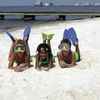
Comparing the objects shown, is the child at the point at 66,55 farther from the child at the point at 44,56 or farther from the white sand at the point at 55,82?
the child at the point at 44,56

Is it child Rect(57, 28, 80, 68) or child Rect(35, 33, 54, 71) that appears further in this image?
child Rect(57, 28, 80, 68)

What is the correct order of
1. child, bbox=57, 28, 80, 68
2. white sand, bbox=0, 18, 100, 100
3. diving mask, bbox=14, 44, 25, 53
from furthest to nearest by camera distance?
child, bbox=57, 28, 80, 68, diving mask, bbox=14, 44, 25, 53, white sand, bbox=0, 18, 100, 100

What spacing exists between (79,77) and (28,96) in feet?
A: 5.35

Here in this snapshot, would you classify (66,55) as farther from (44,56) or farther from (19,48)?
(19,48)

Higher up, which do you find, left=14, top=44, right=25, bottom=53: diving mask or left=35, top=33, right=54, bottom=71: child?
left=14, top=44, right=25, bottom=53: diving mask

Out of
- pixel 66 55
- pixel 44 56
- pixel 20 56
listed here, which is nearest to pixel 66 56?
pixel 66 55

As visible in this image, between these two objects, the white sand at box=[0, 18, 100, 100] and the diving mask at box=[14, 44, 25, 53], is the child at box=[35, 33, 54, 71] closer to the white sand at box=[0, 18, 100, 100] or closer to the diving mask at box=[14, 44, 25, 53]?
the white sand at box=[0, 18, 100, 100]

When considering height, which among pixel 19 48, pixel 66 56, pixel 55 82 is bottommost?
pixel 55 82

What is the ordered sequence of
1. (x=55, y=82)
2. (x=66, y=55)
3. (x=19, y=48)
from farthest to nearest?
(x=66, y=55)
(x=19, y=48)
(x=55, y=82)

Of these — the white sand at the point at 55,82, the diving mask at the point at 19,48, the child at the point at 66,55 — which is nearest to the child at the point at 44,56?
the white sand at the point at 55,82

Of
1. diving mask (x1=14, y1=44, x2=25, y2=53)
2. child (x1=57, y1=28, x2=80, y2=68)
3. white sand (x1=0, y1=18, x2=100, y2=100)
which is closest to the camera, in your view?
white sand (x1=0, y1=18, x2=100, y2=100)

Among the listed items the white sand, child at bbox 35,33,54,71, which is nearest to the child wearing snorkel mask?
the white sand

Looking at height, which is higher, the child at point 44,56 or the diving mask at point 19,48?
the diving mask at point 19,48

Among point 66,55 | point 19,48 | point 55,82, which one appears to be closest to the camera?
point 55,82
